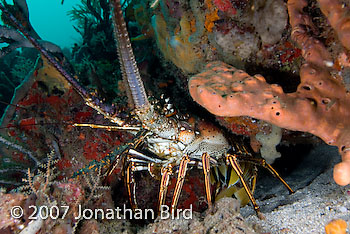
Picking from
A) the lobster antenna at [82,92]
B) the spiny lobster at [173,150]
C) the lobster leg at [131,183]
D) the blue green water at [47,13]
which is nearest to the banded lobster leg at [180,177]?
the spiny lobster at [173,150]

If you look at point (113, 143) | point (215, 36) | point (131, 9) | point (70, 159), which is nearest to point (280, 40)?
point (215, 36)

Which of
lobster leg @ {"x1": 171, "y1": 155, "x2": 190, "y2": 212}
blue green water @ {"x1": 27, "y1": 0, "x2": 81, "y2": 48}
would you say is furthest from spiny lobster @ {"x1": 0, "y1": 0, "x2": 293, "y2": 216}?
blue green water @ {"x1": 27, "y1": 0, "x2": 81, "y2": 48}

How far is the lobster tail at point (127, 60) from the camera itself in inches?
59.9

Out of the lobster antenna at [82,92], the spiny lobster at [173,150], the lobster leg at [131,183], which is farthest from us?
the lobster leg at [131,183]

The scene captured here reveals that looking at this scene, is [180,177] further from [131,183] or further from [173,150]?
[131,183]

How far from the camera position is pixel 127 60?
5.77 ft

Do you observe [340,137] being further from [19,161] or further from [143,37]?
[19,161]

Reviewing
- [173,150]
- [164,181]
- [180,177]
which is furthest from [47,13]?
[180,177]

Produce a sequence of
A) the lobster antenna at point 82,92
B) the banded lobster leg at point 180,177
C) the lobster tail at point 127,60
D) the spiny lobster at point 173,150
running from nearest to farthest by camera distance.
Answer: the lobster tail at point 127,60
the lobster antenna at point 82,92
the spiny lobster at point 173,150
the banded lobster leg at point 180,177

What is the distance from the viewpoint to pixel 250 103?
5.85 feet

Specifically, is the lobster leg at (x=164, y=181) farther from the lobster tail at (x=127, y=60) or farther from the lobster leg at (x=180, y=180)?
the lobster tail at (x=127, y=60)

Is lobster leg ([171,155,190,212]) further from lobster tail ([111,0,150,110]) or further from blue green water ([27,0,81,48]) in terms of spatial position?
blue green water ([27,0,81,48])

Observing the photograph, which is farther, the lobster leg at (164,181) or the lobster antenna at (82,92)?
the lobster leg at (164,181)

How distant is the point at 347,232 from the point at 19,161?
4.27 m
